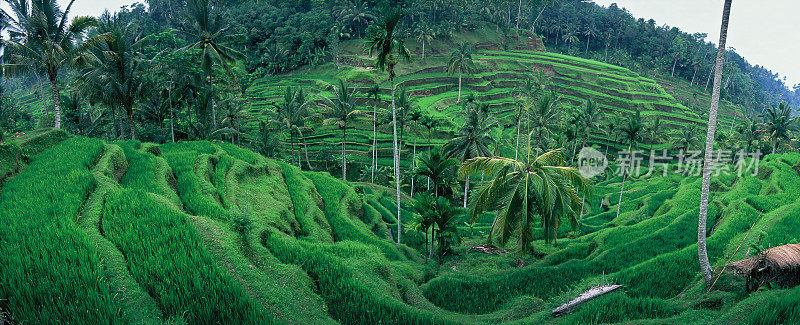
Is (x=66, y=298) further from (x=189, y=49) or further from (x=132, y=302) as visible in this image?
(x=189, y=49)

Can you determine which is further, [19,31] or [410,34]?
[410,34]

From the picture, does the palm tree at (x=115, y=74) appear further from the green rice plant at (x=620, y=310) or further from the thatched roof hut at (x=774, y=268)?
the thatched roof hut at (x=774, y=268)

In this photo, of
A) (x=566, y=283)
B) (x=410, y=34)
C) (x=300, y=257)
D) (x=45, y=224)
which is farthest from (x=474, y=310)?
(x=410, y=34)

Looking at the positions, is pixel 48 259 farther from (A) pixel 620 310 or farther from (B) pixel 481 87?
(B) pixel 481 87

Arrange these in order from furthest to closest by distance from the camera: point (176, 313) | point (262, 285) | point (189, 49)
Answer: point (189, 49), point (262, 285), point (176, 313)

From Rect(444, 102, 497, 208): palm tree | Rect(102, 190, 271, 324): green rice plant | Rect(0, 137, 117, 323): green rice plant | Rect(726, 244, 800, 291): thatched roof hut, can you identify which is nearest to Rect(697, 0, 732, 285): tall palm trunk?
Rect(726, 244, 800, 291): thatched roof hut

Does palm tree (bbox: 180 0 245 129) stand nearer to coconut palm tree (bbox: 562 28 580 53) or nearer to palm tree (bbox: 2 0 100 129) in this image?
palm tree (bbox: 2 0 100 129)
